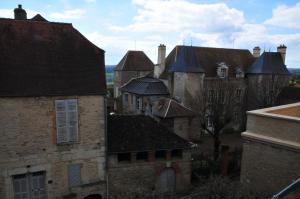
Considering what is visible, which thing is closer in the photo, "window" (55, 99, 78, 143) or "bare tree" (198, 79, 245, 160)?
"window" (55, 99, 78, 143)

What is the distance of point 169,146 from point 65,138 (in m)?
Result: 6.03

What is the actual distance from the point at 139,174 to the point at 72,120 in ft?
16.5

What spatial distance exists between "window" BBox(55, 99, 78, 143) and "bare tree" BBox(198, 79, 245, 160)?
33.9 feet

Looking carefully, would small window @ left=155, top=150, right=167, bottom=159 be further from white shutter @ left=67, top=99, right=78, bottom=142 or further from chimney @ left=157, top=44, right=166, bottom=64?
chimney @ left=157, top=44, right=166, bottom=64

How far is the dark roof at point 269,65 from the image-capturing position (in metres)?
29.5

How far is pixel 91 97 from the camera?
1478 centimetres

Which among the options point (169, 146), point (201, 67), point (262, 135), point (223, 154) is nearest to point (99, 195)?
point (169, 146)

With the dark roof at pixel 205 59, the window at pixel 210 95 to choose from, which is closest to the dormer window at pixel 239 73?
the dark roof at pixel 205 59

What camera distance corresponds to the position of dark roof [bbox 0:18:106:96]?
526 inches

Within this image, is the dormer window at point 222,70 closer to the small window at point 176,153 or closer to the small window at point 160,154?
the small window at point 176,153

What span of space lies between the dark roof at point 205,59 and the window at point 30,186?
16854mm

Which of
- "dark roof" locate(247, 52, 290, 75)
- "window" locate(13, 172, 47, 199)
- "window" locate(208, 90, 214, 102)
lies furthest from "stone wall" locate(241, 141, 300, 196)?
"dark roof" locate(247, 52, 290, 75)

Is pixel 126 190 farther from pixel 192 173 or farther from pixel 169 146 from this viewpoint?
pixel 192 173

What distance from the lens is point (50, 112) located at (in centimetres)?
1395
